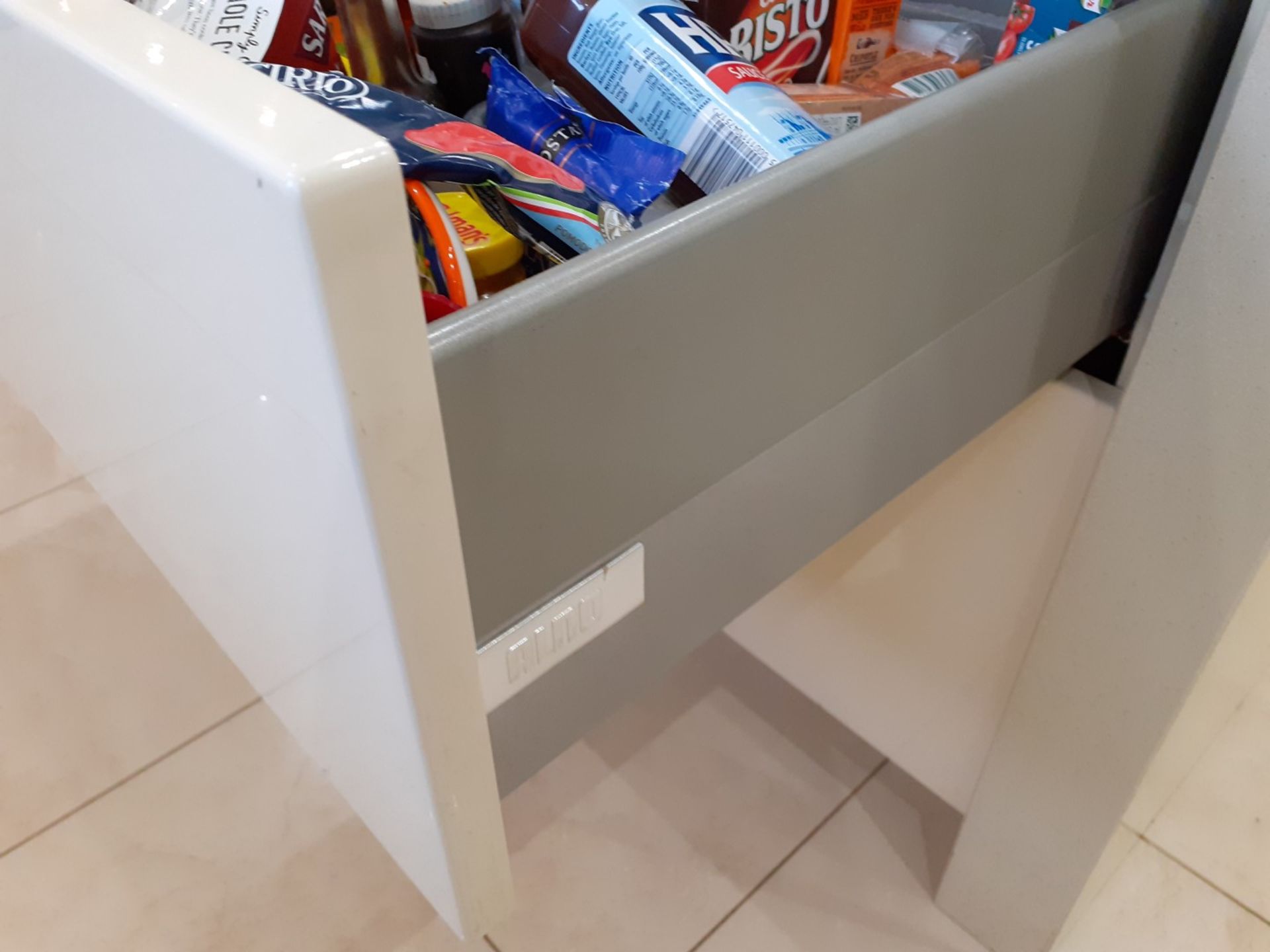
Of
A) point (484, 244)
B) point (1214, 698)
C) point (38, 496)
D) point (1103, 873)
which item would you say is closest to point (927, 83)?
point (484, 244)

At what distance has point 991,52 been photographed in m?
0.52

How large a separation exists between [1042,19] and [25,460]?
4.76ft

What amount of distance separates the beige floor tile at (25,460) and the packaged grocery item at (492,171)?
49.7 inches

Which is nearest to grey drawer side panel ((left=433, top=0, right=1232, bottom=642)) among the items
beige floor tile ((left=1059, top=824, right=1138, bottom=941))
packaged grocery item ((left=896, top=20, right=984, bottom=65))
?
packaged grocery item ((left=896, top=20, right=984, bottom=65))

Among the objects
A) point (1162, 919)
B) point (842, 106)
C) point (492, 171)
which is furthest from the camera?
point (1162, 919)

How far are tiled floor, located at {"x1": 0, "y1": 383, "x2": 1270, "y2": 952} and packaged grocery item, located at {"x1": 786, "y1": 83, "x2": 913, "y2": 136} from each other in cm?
73

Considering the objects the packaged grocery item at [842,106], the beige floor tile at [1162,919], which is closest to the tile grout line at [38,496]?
the packaged grocery item at [842,106]

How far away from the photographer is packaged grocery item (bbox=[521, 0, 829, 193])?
0.38 metres

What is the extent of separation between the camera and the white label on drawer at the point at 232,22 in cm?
38

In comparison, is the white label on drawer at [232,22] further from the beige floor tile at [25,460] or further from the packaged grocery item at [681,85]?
the beige floor tile at [25,460]

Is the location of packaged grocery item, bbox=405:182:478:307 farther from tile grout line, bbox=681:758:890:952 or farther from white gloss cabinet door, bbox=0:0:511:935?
tile grout line, bbox=681:758:890:952

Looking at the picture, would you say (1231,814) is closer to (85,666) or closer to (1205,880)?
(1205,880)

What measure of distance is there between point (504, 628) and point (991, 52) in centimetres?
42

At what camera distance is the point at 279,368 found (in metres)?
0.23
